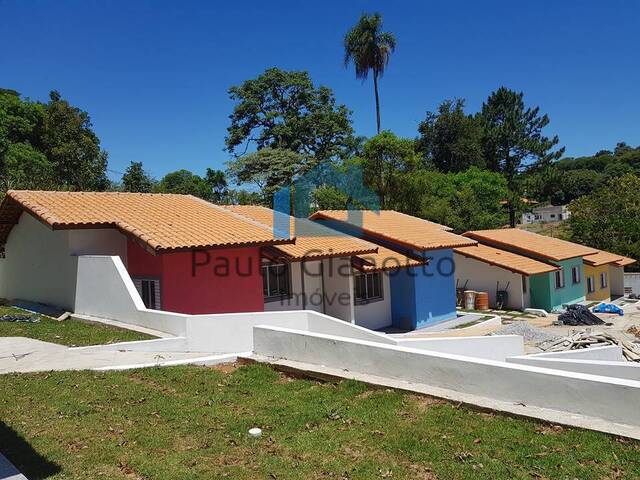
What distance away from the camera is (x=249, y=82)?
1893 inches

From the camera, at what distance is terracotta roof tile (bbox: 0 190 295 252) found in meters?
12.9

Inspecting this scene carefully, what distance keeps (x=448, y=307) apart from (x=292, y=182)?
68.2ft

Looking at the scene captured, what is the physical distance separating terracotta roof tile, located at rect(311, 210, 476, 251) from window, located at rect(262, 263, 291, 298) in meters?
5.52

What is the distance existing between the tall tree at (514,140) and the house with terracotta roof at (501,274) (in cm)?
3580

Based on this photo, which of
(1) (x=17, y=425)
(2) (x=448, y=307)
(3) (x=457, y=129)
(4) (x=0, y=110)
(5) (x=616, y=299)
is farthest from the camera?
(3) (x=457, y=129)

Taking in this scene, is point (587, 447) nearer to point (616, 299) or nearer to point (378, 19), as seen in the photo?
point (616, 299)

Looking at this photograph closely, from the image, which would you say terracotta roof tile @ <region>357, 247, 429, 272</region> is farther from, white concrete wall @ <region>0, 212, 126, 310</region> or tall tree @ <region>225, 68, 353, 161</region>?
tall tree @ <region>225, 68, 353, 161</region>

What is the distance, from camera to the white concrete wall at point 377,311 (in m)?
18.8

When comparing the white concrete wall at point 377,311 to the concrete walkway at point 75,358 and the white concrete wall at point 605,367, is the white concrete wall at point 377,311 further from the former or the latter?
the white concrete wall at point 605,367

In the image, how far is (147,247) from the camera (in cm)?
1242

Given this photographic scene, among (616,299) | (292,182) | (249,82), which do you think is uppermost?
(249,82)

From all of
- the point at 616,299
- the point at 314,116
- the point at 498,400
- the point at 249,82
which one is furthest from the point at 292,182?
the point at 498,400

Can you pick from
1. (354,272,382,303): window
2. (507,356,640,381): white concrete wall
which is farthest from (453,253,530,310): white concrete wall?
(507,356,640,381): white concrete wall

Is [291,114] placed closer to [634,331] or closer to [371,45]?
[371,45]
